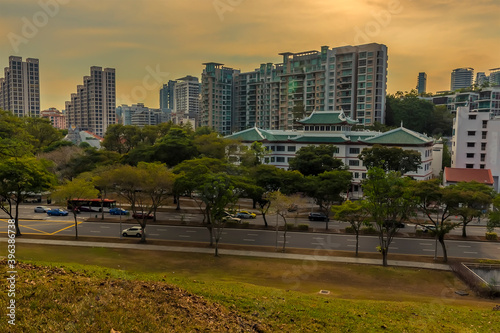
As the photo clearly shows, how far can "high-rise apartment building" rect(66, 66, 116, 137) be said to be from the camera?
499ft

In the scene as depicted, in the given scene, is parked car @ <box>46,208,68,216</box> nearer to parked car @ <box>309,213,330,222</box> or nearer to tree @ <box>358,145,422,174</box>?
parked car @ <box>309,213,330,222</box>

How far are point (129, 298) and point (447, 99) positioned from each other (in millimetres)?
128080

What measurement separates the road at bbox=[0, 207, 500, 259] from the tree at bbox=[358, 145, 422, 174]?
1267 centimetres

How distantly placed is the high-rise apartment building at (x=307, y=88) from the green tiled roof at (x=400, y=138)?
112 ft

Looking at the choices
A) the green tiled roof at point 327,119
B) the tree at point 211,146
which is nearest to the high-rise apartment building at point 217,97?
the green tiled roof at point 327,119

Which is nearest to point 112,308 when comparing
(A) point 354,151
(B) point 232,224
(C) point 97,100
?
(B) point 232,224

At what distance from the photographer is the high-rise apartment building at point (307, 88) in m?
95.8

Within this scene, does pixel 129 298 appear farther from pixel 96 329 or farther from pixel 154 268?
pixel 154 268

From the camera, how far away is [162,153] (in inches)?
2260

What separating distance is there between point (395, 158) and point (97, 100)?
132 m

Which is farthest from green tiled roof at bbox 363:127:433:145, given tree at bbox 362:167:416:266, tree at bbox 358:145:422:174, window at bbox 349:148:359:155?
tree at bbox 362:167:416:266

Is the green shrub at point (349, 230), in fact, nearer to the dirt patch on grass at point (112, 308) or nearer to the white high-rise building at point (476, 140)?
the dirt patch on grass at point (112, 308)

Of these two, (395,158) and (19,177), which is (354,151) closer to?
(395,158)

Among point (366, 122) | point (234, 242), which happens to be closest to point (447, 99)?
point (366, 122)
